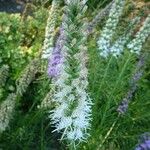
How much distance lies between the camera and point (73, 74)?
2.75 meters

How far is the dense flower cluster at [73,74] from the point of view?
2482 millimetres

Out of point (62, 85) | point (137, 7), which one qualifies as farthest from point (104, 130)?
point (137, 7)

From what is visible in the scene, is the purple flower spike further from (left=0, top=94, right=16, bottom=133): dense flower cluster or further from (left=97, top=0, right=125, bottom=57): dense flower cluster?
(left=0, top=94, right=16, bottom=133): dense flower cluster

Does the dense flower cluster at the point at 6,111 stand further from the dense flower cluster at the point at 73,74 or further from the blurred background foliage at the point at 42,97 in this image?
the blurred background foliage at the point at 42,97

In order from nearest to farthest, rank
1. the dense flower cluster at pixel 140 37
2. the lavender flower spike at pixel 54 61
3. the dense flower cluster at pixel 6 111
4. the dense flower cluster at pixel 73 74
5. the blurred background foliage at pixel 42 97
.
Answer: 1. the dense flower cluster at pixel 73 74
2. the dense flower cluster at pixel 6 111
3. the dense flower cluster at pixel 140 37
4. the lavender flower spike at pixel 54 61
5. the blurred background foliage at pixel 42 97

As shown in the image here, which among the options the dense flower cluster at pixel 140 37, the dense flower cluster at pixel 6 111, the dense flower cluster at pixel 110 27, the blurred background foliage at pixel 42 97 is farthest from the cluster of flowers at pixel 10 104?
the dense flower cluster at pixel 140 37

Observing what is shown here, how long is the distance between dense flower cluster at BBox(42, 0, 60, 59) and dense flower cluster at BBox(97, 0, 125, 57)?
42cm

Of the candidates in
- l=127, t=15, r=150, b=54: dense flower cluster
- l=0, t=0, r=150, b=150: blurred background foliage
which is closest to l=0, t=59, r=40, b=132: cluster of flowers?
l=0, t=0, r=150, b=150: blurred background foliage

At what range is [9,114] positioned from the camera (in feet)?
12.2

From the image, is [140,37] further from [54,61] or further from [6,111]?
[6,111]

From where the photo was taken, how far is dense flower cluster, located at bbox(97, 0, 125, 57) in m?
4.38

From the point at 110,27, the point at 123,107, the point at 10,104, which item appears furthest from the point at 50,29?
the point at 10,104

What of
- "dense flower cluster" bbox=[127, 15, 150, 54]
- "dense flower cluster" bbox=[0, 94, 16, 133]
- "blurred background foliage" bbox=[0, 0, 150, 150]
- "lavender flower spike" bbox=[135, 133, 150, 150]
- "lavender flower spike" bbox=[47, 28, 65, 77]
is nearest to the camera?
"dense flower cluster" bbox=[0, 94, 16, 133]

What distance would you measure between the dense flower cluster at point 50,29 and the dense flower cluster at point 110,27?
424 millimetres
